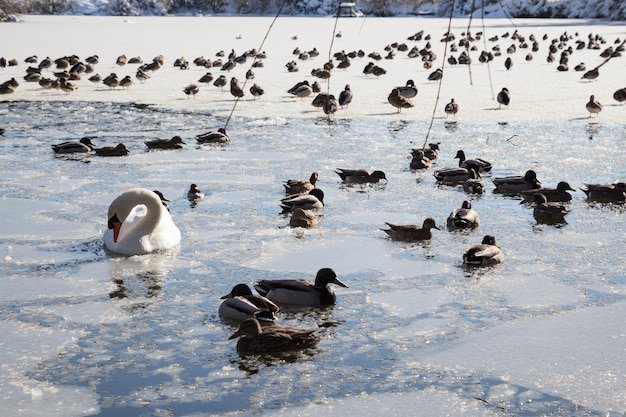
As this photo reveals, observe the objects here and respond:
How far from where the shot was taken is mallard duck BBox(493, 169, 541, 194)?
8.83 metres

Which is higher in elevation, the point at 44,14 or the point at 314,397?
the point at 44,14

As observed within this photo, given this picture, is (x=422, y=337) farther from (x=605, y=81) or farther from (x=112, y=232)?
(x=605, y=81)

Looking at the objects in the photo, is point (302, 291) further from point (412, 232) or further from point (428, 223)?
point (428, 223)

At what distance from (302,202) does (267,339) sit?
10.8 feet

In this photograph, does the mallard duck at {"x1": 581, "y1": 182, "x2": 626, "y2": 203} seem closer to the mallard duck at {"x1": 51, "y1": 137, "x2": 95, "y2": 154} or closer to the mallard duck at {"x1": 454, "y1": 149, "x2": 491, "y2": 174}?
the mallard duck at {"x1": 454, "y1": 149, "x2": 491, "y2": 174}

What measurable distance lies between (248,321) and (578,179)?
5757 mm

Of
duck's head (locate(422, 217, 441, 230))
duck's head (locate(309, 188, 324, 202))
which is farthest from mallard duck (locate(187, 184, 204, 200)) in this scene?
duck's head (locate(422, 217, 441, 230))

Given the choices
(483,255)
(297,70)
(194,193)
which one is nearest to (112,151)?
(194,193)

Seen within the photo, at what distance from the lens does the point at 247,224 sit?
25.3ft

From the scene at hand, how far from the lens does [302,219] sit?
7.55m

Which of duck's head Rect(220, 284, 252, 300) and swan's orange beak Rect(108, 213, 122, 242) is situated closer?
duck's head Rect(220, 284, 252, 300)

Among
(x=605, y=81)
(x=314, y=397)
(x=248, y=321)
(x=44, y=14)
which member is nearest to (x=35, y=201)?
(x=248, y=321)

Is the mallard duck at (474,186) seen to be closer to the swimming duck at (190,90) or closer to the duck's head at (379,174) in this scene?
the duck's head at (379,174)

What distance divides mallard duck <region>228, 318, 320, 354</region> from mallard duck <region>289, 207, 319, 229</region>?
275 cm
